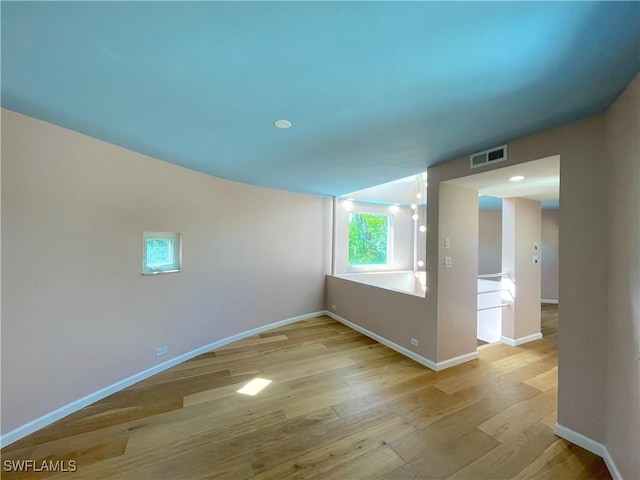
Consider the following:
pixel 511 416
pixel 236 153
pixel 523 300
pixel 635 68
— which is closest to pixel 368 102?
pixel 635 68

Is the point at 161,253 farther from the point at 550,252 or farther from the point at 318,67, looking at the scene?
the point at 550,252

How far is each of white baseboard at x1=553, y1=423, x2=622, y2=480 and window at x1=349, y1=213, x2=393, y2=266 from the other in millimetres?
4211

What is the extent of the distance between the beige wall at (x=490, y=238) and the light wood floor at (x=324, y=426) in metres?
4.66

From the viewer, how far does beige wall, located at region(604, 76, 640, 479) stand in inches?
55.2

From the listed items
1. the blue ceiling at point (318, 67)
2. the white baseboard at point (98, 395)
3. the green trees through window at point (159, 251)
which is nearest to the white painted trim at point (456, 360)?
the blue ceiling at point (318, 67)

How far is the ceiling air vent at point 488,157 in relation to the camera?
2.34 meters

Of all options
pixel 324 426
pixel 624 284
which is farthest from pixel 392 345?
pixel 624 284

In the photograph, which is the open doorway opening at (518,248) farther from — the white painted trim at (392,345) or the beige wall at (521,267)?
the white painted trim at (392,345)

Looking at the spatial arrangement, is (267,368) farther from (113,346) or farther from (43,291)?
(43,291)

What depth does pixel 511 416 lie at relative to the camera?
221cm

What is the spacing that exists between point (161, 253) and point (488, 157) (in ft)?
11.9

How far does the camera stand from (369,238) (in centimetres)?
624

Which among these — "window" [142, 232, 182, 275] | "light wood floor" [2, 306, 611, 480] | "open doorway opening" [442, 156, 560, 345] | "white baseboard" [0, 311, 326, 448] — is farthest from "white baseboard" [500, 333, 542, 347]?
"window" [142, 232, 182, 275]

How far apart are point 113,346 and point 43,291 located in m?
0.82
